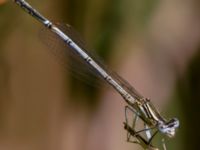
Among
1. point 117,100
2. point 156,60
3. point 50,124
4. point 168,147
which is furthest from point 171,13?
point 50,124

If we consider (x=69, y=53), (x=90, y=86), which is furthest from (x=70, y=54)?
(x=90, y=86)

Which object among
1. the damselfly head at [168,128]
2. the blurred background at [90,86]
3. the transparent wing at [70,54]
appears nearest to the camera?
the damselfly head at [168,128]

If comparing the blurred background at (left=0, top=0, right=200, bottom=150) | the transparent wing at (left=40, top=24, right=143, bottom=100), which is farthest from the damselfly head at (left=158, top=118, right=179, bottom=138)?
the blurred background at (left=0, top=0, right=200, bottom=150)

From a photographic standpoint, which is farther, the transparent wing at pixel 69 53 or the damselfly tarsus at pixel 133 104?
the transparent wing at pixel 69 53

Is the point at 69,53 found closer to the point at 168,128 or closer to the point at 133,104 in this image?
the point at 133,104

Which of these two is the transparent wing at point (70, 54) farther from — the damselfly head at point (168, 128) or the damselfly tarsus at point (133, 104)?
the damselfly head at point (168, 128)

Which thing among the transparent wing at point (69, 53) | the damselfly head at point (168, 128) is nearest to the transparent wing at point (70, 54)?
the transparent wing at point (69, 53)
